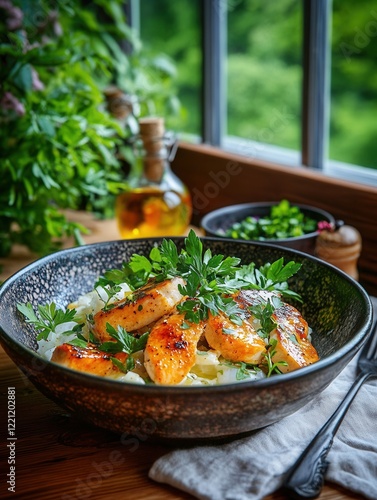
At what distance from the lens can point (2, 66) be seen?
73.7 inches

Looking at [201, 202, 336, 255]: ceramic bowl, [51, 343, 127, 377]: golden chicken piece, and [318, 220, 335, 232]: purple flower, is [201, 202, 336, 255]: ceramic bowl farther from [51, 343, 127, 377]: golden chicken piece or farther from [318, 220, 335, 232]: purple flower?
[51, 343, 127, 377]: golden chicken piece

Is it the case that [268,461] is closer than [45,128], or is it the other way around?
[268,461]

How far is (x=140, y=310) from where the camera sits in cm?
100

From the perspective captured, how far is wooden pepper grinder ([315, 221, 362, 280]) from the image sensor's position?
1507mm

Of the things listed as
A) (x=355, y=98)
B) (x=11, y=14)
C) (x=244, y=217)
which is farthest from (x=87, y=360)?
(x=355, y=98)

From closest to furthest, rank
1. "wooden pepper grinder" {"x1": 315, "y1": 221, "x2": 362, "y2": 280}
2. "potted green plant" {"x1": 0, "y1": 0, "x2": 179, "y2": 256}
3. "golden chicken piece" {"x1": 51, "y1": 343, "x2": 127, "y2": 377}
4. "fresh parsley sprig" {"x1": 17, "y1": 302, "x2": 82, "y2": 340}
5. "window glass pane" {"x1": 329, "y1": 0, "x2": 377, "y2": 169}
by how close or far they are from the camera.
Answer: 1. "golden chicken piece" {"x1": 51, "y1": 343, "x2": 127, "y2": 377}
2. "fresh parsley sprig" {"x1": 17, "y1": 302, "x2": 82, "y2": 340}
3. "wooden pepper grinder" {"x1": 315, "y1": 221, "x2": 362, "y2": 280}
4. "potted green plant" {"x1": 0, "y1": 0, "x2": 179, "y2": 256}
5. "window glass pane" {"x1": 329, "y1": 0, "x2": 377, "y2": 169}

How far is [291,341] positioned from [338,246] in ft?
1.84

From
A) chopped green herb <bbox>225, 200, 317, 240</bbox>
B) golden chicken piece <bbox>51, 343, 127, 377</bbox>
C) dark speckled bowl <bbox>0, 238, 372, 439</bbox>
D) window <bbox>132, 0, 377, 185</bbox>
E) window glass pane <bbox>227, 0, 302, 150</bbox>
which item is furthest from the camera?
window glass pane <bbox>227, 0, 302, 150</bbox>

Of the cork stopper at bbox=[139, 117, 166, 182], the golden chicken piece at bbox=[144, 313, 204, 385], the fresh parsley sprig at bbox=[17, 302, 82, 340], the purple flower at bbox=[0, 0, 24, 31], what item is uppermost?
the purple flower at bbox=[0, 0, 24, 31]

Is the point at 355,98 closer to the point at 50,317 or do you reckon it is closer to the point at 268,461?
the point at 50,317

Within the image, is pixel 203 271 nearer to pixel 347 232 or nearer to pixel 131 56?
pixel 347 232

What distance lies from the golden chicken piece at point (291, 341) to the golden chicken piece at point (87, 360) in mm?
221

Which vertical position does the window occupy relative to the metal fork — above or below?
above

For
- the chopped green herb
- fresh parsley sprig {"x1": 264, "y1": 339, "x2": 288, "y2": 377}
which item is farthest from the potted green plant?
fresh parsley sprig {"x1": 264, "y1": 339, "x2": 288, "y2": 377}
